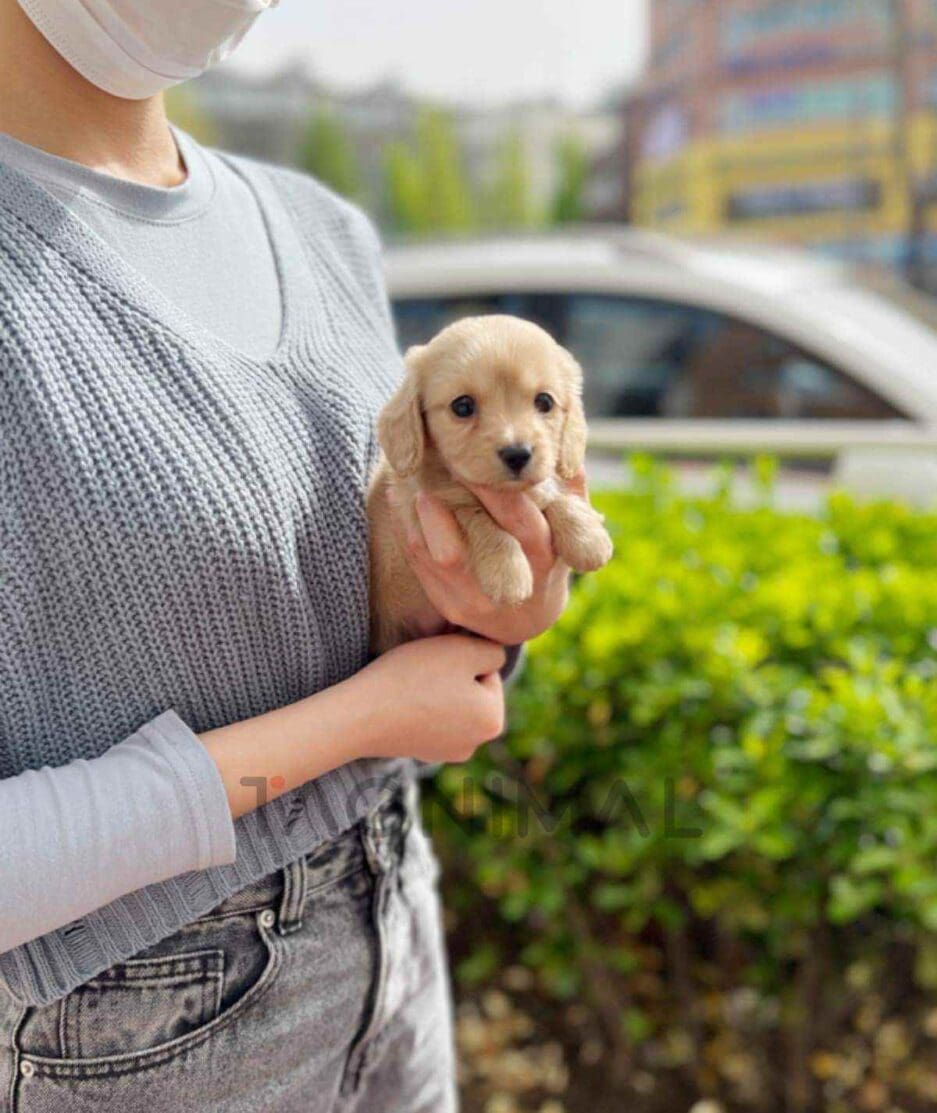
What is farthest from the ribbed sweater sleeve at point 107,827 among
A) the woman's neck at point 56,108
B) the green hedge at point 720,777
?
the green hedge at point 720,777

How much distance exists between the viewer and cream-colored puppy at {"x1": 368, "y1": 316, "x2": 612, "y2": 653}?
1.28m

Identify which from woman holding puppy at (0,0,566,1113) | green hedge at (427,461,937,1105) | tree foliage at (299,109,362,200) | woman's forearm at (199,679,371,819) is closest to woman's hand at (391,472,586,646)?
woman holding puppy at (0,0,566,1113)

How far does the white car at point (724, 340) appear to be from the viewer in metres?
4.73

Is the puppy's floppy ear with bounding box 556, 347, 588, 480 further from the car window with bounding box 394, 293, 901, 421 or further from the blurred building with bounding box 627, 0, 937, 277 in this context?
the blurred building with bounding box 627, 0, 937, 277

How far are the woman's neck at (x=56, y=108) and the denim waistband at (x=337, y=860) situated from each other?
2.51 feet

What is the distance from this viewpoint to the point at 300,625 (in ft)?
4.30

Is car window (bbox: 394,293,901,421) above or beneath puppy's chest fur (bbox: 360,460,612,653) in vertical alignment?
beneath

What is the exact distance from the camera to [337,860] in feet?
4.56

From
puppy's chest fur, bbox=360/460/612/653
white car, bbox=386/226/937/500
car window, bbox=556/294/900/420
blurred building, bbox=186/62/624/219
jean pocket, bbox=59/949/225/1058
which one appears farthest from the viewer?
blurred building, bbox=186/62/624/219

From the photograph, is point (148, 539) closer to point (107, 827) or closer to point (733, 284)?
point (107, 827)

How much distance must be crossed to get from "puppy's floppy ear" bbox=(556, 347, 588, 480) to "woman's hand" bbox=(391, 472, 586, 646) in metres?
0.03

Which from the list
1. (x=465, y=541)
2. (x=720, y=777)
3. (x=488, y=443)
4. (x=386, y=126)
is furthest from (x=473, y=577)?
(x=386, y=126)

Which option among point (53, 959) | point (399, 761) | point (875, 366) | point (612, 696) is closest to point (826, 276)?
point (875, 366)

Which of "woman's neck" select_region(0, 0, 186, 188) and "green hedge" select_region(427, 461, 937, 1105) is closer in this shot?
"woman's neck" select_region(0, 0, 186, 188)
